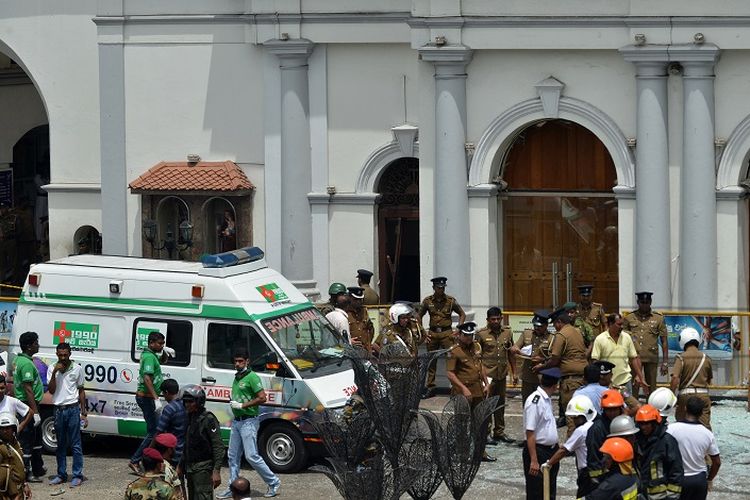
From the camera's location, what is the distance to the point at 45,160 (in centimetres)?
3547

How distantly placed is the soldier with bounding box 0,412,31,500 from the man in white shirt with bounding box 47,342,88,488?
274 centimetres

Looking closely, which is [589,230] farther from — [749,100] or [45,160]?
[45,160]

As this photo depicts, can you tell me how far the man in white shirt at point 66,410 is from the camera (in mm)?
20078

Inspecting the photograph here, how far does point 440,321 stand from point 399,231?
4.83 m

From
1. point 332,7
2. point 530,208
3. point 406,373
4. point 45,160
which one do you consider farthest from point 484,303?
point 45,160

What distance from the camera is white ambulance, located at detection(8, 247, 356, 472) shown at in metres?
20.2

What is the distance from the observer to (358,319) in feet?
78.7

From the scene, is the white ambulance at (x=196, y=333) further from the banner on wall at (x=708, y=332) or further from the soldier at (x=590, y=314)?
the banner on wall at (x=708, y=332)

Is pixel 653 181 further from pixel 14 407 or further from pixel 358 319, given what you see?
pixel 14 407

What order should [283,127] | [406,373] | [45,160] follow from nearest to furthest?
[406,373] → [283,127] → [45,160]

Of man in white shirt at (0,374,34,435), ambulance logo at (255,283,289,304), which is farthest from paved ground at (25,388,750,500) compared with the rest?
ambulance logo at (255,283,289,304)

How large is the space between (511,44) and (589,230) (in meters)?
3.03

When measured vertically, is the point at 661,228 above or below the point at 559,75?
below

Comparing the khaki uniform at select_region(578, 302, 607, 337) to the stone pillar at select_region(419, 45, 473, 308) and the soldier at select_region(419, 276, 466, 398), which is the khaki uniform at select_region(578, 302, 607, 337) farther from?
the stone pillar at select_region(419, 45, 473, 308)
